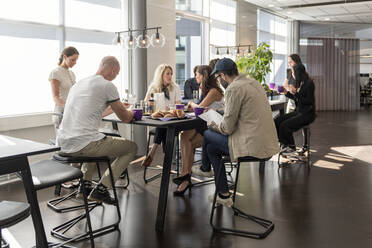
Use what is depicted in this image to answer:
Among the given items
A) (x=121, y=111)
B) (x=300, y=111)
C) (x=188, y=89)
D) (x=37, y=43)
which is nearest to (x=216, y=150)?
(x=121, y=111)

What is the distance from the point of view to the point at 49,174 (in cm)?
270

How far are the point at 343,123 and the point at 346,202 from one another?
674 cm

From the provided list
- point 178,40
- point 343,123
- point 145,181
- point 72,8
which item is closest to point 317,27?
point 343,123

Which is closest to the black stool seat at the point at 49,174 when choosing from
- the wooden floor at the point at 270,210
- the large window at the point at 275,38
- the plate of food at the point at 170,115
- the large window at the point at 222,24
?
the wooden floor at the point at 270,210

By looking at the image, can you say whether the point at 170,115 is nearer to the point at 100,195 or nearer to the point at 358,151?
the point at 100,195

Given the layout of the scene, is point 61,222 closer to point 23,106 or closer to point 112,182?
point 112,182

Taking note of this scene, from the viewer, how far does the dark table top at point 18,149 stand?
2.19 m

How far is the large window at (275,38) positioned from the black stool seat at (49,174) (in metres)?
9.13

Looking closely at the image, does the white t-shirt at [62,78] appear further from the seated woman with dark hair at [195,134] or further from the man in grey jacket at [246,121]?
the man in grey jacket at [246,121]

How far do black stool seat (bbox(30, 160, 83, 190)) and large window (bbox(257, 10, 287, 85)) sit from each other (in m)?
9.13

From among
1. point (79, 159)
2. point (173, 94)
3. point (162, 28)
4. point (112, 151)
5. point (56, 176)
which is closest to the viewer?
point (56, 176)

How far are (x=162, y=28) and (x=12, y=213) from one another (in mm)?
5477

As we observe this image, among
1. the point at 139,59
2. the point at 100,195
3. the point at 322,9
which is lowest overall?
the point at 100,195

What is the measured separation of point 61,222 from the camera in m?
3.33
